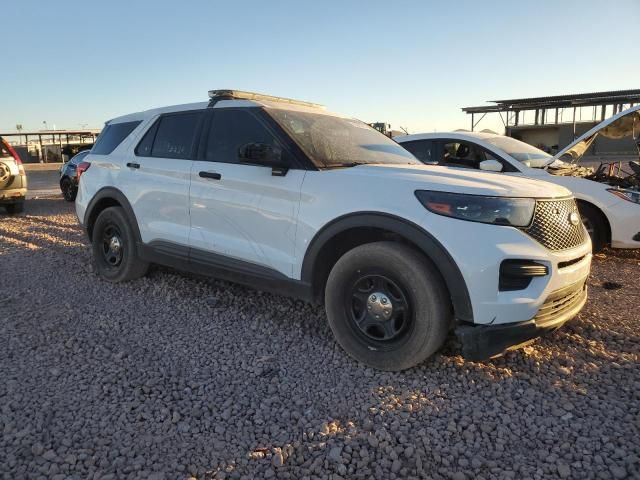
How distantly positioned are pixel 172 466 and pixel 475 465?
55.4 inches

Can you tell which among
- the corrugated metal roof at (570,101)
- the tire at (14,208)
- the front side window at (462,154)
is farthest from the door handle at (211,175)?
the corrugated metal roof at (570,101)

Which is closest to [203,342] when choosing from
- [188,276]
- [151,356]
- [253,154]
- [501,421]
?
[151,356]

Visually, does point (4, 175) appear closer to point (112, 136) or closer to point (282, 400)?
point (112, 136)

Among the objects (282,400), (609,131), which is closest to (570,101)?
(609,131)

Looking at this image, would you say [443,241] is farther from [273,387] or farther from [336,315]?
[273,387]

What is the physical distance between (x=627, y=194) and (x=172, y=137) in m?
4.93

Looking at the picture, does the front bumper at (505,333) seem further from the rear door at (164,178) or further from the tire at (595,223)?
the tire at (595,223)

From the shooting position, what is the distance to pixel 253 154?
3623mm

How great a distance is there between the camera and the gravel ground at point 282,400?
238 centimetres

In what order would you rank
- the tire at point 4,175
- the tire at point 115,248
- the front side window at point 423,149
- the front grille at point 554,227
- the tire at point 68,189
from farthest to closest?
the tire at point 68,189 → the tire at point 4,175 → the front side window at point 423,149 → the tire at point 115,248 → the front grille at point 554,227

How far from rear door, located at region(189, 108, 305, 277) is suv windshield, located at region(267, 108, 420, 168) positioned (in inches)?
6.7

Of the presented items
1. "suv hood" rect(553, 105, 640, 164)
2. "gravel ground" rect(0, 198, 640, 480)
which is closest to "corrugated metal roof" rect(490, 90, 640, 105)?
"suv hood" rect(553, 105, 640, 164)

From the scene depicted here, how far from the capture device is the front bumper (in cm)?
288

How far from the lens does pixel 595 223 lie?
579 centimetres
